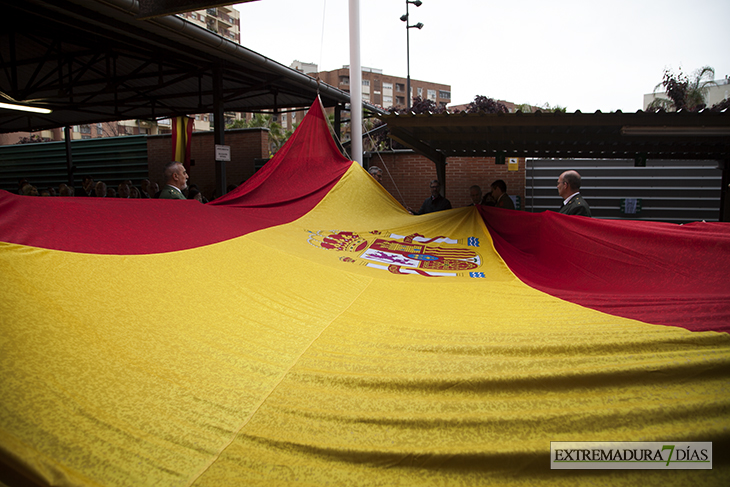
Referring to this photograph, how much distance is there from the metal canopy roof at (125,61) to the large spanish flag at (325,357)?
2111 mm

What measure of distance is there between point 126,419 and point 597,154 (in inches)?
268

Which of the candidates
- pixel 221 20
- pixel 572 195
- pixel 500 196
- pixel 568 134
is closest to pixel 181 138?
pixel 500 196

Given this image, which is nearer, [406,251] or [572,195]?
[406,251]

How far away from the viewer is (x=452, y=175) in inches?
428

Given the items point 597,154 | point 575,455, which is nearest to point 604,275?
point 575,455

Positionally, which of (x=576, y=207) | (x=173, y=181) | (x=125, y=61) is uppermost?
(x=125, y=61)

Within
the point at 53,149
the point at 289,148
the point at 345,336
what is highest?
the point at 53,149

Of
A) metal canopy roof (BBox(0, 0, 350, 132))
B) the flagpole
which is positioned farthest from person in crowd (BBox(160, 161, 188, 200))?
the flagpole

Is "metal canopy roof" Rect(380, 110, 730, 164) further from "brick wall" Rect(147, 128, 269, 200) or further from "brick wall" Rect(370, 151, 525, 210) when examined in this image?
"brick wall" Rect(147, 128, 269, 200)

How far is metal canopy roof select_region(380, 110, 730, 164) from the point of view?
13.3 ft

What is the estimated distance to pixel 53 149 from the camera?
14.1m

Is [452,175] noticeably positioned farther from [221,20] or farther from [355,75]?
[221,20]

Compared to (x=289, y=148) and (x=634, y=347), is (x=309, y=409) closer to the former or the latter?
(x=634, y=347)

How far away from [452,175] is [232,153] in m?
6.18
